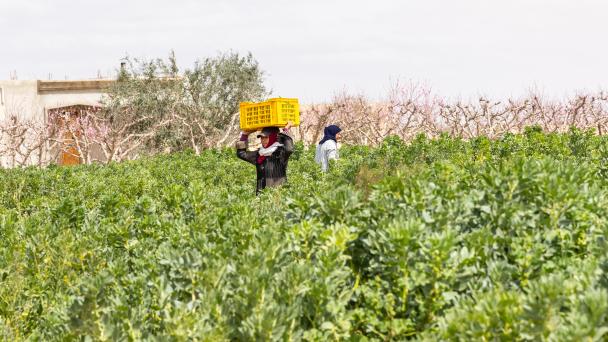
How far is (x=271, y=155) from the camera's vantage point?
1275 centimetres

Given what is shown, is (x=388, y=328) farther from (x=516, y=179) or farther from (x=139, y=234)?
(x=139, y=234)

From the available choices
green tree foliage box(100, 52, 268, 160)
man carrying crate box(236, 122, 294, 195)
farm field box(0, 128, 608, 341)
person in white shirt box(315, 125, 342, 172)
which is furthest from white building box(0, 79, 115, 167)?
farm field box(0, 128, 608, 341)

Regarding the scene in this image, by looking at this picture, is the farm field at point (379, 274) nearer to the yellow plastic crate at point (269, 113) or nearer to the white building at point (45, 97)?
the yellow plastic crate at point (269, 113)

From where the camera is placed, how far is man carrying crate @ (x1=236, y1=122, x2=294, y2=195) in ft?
41.8

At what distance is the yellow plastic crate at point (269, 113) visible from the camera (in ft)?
41.4

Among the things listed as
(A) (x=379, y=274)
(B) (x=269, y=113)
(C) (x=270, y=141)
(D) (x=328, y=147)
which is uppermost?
(B) (x=269, y=113)

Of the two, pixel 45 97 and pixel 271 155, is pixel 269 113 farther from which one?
pixel 45 97

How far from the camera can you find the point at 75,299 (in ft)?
15.2

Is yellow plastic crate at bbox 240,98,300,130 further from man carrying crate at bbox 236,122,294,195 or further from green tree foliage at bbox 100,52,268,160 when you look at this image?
green tree foliage at bbox 100,52,268,160

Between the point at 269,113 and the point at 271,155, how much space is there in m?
0.66

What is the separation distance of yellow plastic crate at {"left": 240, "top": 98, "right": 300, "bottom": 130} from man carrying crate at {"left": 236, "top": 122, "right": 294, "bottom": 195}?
0.57ft

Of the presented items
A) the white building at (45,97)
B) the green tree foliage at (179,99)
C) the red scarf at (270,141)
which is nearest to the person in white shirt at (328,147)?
the red scarf at (270,141)

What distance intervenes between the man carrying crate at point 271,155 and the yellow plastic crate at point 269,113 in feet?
0.57

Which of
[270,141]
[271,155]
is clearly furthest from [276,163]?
[270,141]
